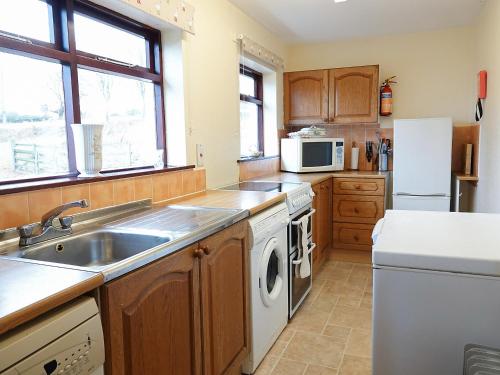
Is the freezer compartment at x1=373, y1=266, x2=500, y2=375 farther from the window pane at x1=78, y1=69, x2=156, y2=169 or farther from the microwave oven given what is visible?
the microwave oven

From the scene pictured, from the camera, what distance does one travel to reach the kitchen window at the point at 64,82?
1.71 m

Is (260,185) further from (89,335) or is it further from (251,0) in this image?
(89,335)

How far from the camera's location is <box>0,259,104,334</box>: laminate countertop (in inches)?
32.9

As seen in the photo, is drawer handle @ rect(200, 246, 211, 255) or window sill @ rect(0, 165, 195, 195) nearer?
window sill @ rect(0, 165, 195, 195)

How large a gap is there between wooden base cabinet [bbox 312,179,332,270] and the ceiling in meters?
1.49

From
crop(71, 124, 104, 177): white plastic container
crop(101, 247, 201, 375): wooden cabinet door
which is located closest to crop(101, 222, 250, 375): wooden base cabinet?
crop(101, 247, 201, 375): wooden cabinet door

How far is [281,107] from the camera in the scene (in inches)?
169

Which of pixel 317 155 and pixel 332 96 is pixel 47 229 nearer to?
pixel 317 155

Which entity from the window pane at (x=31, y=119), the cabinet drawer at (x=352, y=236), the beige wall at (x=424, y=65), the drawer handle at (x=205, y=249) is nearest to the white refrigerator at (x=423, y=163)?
the cabinet drawer at (x=352, y=236)

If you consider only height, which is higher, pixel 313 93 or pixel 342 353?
pixel 313 93

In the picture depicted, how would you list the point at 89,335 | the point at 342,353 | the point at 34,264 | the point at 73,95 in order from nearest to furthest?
the point at 89,335 < the point at 34,264 < the point at 73,95 < the point at 342,353

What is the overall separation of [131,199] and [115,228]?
397 mm

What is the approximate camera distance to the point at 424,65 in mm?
4109

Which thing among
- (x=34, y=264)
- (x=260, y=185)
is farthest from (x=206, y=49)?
(x=34, y=264)
